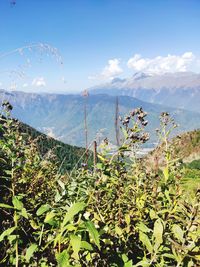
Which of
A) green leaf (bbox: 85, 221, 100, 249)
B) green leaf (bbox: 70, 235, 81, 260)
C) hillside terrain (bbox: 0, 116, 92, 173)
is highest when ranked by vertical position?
green leaf (bbox: 85, 221, 100, 249)

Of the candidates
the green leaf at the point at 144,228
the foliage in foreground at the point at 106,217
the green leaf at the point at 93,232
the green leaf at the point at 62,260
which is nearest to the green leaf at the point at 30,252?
the foliage in foreground at the point at 106,217

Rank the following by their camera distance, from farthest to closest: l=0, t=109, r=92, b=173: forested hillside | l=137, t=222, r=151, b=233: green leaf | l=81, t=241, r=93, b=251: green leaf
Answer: l=0, t=109, r=92, b=173: forested hillside, l=137, t=222, r=151, b=233: green leaf, l=81, t=241, r=93, b=251: green leaf

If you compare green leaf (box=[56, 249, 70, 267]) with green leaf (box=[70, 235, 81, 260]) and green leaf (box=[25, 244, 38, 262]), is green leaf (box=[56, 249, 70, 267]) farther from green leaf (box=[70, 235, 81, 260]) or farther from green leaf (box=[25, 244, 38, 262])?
green leaf (box=[25, 244, 38, 262])

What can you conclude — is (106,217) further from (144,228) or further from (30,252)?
(30,252)

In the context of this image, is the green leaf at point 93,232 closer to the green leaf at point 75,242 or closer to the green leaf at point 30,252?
the green leaf at point 75,242

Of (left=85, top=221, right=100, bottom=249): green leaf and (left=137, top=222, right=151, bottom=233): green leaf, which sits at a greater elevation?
(left=85, top=221, right=100, bottom=249): green leaf

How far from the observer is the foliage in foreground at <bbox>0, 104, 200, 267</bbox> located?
196 cm

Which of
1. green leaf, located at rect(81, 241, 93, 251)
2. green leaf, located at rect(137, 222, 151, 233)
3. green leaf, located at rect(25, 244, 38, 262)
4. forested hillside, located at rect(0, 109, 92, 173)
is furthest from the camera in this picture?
forested hillside, located at rect(0, 109, 92, 173)

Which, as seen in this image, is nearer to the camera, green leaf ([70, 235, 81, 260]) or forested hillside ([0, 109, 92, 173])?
green leaf ([70, 235, 81, 260])

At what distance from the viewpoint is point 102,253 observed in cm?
211

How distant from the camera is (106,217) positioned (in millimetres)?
2855

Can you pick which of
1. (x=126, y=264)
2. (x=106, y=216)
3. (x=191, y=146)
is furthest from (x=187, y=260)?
(x=191, y=146)

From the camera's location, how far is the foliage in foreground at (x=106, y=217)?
6.44 feet

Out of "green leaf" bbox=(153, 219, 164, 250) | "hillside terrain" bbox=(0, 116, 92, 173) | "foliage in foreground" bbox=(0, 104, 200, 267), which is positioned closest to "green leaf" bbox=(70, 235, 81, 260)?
"foliage in foreground" bbox=(0, 104, 200, 267)
